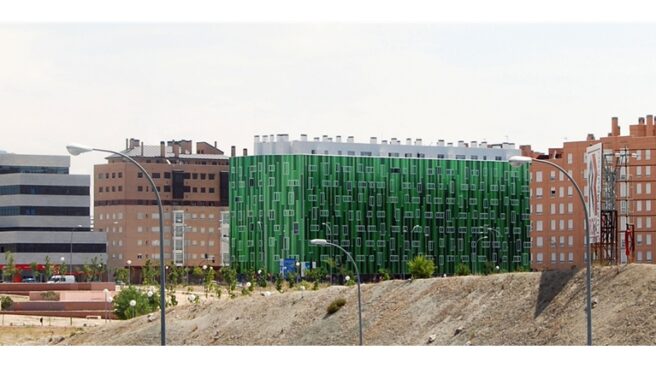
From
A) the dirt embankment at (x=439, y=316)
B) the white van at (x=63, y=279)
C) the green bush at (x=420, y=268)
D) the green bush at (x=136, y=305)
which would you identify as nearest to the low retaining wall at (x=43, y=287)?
the white van at (x=63, y=279)

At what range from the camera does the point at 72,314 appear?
141 meters

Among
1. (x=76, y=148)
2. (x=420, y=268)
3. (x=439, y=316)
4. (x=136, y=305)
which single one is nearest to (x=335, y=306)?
(x=439, y=316)

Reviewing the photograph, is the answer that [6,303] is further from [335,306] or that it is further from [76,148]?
[76,148]

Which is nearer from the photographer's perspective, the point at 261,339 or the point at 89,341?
the point at 261,339

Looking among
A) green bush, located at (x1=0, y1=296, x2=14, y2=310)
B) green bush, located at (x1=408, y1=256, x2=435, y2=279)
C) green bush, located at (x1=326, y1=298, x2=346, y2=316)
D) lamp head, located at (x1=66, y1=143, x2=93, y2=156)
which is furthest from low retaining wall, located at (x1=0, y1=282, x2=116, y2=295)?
lamp head, located at (x1=66, y1=143, x2=93, y2=156)

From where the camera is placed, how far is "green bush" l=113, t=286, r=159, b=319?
385 feet

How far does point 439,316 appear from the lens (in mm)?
80812

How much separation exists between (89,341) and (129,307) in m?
25.4

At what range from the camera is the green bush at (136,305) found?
4621 inches

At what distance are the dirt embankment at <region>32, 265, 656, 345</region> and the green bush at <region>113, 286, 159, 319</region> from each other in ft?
58.3

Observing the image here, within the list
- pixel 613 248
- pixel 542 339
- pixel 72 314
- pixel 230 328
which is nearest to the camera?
pixel 542 339

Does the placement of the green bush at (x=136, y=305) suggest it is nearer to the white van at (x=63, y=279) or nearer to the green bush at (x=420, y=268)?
the green bush at (x=420, y=268)

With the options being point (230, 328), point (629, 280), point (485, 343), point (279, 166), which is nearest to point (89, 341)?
point (230, 328)

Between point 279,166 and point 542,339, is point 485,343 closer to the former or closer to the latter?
point 542,339
